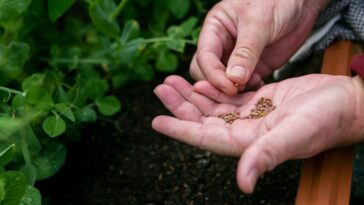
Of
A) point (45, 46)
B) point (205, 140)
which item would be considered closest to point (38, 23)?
point (45, 46)

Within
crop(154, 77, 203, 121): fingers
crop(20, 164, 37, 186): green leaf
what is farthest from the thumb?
crop(20, 164, 37, 186): green leaf

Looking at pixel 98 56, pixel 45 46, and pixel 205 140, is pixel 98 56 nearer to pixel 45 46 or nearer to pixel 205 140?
pixel 45 46

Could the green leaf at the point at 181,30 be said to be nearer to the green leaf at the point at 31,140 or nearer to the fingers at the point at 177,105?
the fingers at the point at 177,105

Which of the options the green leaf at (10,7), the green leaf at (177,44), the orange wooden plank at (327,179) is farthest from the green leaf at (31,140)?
the orange wooden plank at (327,179)

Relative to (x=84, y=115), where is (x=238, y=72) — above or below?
above

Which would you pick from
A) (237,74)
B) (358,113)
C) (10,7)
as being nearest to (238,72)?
(237,74)

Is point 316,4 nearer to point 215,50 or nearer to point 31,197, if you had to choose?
point 215,50

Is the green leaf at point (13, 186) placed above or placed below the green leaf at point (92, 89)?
above
